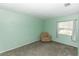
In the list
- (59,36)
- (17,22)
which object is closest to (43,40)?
(59,36)

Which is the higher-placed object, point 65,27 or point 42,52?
point 65,27

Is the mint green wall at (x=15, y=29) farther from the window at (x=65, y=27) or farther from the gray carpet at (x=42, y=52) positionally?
the window at (x=65, y=27)

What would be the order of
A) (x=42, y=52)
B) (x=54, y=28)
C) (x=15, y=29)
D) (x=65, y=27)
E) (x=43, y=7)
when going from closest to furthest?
1. (x=43, y=7)
2. (x=42, y=52)
3. (x=15, y=29)
4. (x=65, y=27)
5. (x=54, y=28)

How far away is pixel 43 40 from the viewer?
4570 mm

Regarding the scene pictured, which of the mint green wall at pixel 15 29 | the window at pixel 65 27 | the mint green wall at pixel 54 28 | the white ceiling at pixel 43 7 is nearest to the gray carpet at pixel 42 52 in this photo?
the mint green wall at pixel 15 29

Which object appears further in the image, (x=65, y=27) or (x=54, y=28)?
(x=54, y=28)

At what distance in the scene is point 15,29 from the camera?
10.2 feet

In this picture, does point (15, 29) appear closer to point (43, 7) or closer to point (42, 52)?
point (42, 52)

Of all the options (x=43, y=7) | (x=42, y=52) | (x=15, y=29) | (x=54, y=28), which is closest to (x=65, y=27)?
(x=54, y=28)

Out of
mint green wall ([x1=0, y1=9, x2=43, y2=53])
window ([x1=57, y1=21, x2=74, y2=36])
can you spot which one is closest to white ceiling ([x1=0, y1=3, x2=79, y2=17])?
mint green wall ([x1=0, y1=9, x2=43, y2=53])

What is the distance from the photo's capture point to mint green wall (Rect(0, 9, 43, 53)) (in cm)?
266

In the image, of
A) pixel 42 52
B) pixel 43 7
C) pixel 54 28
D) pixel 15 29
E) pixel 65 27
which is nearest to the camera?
pixel 43 7

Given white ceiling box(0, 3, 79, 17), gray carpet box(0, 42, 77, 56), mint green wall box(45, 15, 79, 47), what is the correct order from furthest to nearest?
mint green wall box(45, 15, 79, 47) → gray carpet box(0, 42, 77, 56) → white ceiling box(0, 3, 79, 17)

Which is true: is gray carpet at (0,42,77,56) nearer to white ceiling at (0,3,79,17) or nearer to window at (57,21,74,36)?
window at (57,21,74,36)
